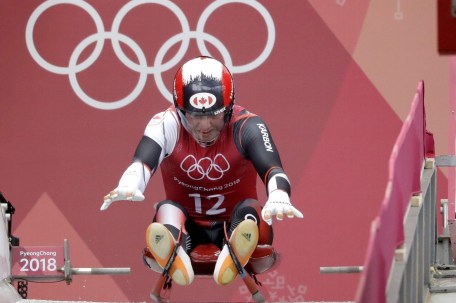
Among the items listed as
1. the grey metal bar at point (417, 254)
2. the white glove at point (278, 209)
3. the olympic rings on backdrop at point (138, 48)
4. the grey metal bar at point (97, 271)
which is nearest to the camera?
the grey metal bar at point (417, 254)

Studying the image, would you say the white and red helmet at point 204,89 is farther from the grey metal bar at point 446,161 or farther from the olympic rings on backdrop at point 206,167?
the grey metal bar at point 446,161

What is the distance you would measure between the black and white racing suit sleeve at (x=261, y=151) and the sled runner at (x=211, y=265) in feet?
1.18

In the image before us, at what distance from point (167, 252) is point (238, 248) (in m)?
0.35

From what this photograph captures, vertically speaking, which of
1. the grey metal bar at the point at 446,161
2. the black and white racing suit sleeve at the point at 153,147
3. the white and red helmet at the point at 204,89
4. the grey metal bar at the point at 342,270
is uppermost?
the white and red helmet at the point at 204,89

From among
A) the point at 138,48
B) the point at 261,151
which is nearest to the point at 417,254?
the point at 261,151

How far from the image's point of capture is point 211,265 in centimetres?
745

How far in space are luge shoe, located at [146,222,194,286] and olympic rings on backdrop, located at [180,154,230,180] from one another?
0.63 m

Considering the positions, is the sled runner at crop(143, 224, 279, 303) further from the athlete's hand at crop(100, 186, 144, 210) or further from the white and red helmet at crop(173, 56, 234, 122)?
the white and red helmet at crop(173, 56, 234, 122)

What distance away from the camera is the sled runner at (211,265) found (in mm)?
7352

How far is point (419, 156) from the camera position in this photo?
22.3ft

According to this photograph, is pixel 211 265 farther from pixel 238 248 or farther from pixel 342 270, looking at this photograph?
pixel 342 270

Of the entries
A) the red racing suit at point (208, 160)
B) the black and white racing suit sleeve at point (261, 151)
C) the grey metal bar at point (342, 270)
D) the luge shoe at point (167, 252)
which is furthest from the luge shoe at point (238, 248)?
the grey metal bar at point (342, 270)

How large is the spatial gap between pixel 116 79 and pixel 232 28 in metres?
0.95

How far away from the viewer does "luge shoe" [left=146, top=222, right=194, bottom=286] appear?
23.7 ft
